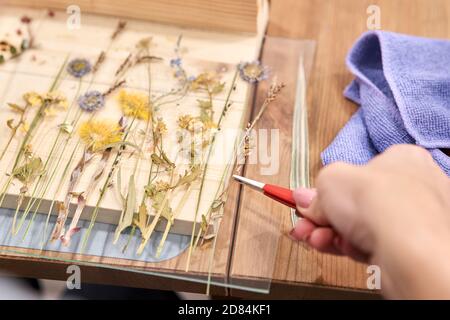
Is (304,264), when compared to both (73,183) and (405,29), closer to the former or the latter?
(73,183)

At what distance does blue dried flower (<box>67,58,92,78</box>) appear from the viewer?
84 cm

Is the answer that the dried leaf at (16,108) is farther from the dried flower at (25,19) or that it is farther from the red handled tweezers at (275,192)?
the red handled tweezers at (275,192)

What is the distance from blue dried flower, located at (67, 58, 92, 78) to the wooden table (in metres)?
0.29

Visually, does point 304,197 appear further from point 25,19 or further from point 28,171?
point 25,19

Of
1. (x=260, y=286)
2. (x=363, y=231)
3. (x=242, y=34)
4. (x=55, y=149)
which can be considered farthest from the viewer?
(x=242, y=34)

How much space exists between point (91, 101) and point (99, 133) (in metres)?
0.06

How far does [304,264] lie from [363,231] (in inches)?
7.0

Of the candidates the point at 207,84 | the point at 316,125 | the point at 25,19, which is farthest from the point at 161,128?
the point at 25,19

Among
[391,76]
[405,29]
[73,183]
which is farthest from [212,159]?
[405,29]

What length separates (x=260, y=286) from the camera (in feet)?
2.06

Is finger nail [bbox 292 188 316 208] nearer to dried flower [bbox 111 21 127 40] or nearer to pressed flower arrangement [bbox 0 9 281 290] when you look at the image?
pressed flower arrangement [bbox 0 9 281 290]

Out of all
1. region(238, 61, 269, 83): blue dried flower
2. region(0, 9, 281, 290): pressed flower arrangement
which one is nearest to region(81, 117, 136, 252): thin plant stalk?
region(0, 9, 281, 290): pressed flower arrangement

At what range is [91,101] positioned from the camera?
789 millimetres

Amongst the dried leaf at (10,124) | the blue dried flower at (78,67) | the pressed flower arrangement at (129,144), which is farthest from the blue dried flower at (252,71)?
the dried leaf at (10,124)
